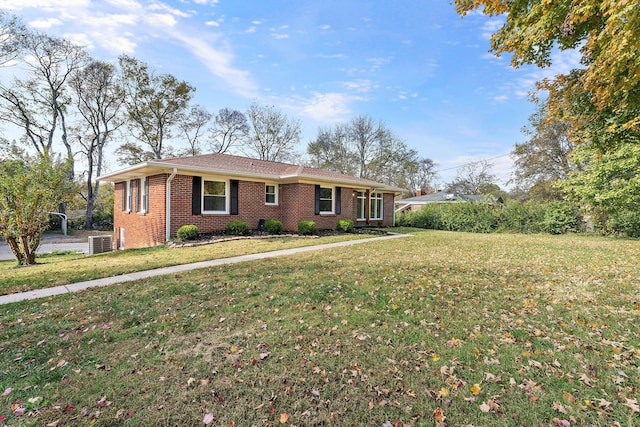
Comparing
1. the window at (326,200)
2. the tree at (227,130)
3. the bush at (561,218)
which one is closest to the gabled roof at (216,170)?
the window at (326,200)

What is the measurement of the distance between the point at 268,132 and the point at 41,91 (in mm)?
18381

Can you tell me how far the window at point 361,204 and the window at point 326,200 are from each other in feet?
8.42

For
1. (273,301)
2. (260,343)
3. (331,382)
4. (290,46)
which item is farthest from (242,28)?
(331,382)

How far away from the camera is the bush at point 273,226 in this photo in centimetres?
1295

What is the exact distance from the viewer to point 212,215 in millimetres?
11945

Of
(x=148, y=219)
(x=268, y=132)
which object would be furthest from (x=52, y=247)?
(x=268, y=132)

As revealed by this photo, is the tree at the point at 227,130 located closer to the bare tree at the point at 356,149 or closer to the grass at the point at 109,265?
the bare tree at the point at 356,149

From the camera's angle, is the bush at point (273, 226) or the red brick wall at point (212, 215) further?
the bush at point (273, 226)

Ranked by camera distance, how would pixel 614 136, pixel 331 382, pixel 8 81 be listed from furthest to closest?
pixel 8 81 < pixel 614 136 < pixel 331 382

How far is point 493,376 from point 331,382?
1485 mm

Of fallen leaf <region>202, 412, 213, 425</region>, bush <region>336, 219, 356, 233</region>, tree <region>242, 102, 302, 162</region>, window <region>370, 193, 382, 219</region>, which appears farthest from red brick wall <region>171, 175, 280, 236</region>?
tree <region>242, 102, 302, 162</region>

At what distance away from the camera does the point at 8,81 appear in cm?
2170

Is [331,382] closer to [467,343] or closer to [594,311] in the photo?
[467,343]

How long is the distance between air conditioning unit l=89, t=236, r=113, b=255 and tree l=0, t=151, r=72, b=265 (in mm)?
2827
